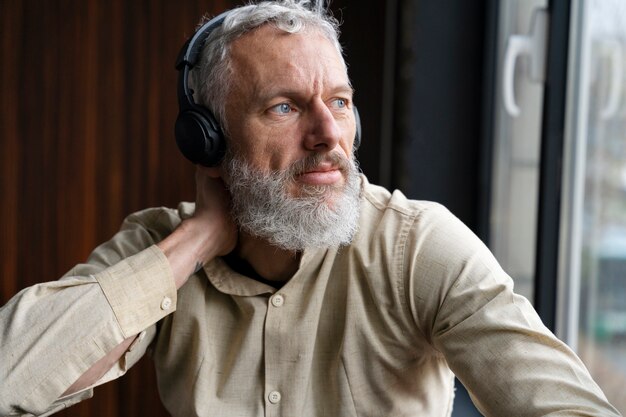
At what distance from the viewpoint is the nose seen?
1.21m

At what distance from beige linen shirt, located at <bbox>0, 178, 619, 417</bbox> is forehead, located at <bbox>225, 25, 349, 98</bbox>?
0.79ft

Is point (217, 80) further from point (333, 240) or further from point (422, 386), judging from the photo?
point (422, 386)

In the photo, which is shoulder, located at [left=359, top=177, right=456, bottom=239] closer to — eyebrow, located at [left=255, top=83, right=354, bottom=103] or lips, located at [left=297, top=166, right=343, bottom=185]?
lips, located at [left=297, top=166, right=343, bottom=185]

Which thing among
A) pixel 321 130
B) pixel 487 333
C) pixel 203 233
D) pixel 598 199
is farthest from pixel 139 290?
pixel 598 199

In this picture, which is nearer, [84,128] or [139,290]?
[139,290]

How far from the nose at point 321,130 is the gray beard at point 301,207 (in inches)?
0.8

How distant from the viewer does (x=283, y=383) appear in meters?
1.25

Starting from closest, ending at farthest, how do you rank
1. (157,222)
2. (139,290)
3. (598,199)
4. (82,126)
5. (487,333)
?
(487,333) → (139,290) → (157,222) → (598,199) → (82,126)

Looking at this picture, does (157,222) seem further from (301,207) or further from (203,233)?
(301,207)

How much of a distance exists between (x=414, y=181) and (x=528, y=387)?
130 centimetres

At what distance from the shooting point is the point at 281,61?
4.08 ft

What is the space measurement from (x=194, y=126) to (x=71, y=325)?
0.39 metres

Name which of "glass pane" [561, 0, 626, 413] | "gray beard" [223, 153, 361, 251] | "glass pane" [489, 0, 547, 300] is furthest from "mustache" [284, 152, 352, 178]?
"glass pane" [489, 0, 547, 300]

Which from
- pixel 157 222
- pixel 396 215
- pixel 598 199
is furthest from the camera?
pixel 598 199
